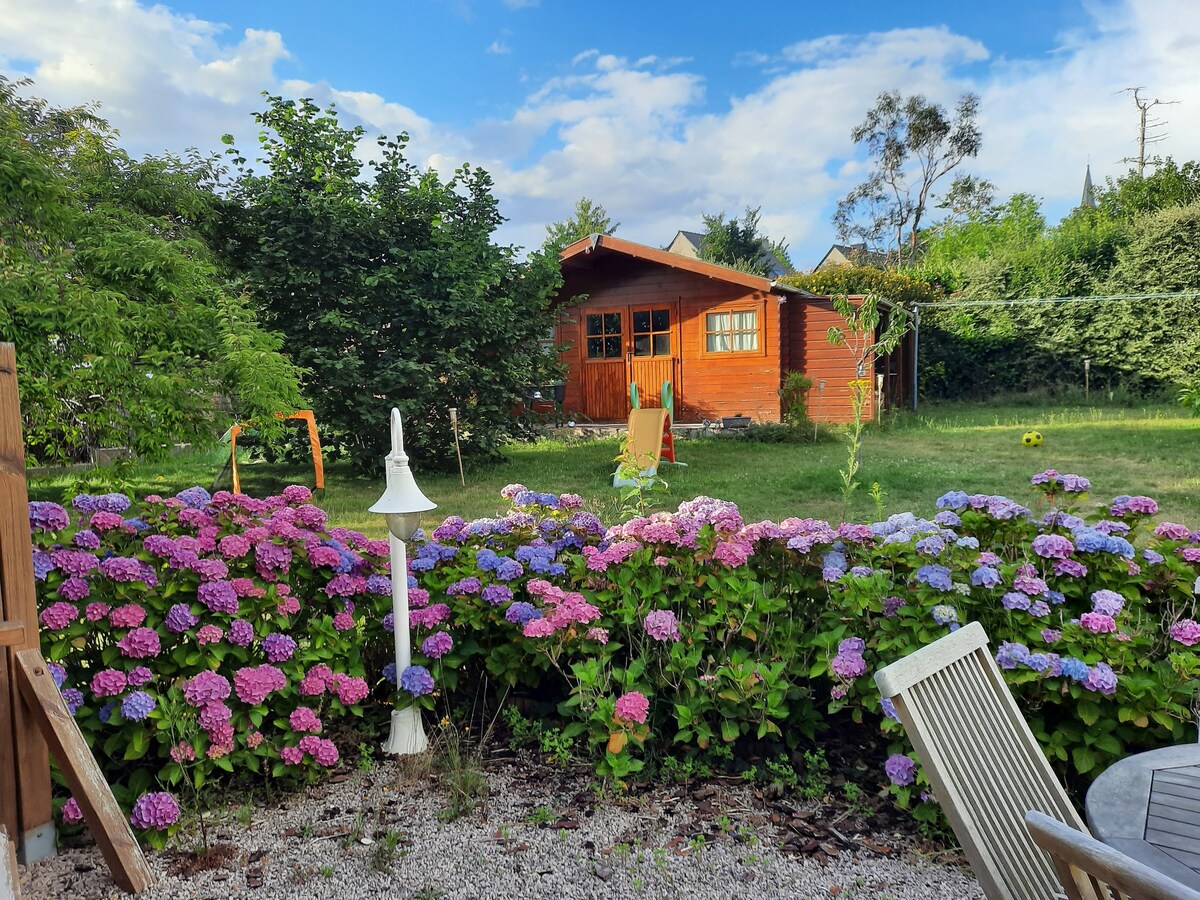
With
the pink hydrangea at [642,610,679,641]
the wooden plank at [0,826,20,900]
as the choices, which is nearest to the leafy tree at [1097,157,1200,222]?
the pink hydrangea at [642,610,679,641]

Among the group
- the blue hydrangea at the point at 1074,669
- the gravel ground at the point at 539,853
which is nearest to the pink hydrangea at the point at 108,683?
the gravel ground at the point at 539,853

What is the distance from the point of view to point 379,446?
27.6ft

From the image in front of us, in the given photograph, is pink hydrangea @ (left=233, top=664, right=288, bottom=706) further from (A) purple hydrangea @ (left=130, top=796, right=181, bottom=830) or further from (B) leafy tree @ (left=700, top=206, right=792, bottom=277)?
(B) leafy tree @ (left=700, top=206, right=792, bottom=277)

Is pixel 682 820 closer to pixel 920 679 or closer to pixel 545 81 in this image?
pixel 920 679

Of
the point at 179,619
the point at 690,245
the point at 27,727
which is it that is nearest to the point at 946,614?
the point at 179,619

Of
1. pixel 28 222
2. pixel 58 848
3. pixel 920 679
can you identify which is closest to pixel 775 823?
pixel 920 679

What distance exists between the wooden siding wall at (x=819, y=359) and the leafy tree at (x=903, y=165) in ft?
70.4

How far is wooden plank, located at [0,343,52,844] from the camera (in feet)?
5.82

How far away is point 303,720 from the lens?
6.93ft

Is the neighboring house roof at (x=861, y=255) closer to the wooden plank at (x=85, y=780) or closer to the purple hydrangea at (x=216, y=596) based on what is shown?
the purple hydrangea at (x=216, y=596)

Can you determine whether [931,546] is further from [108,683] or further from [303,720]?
[108,683]

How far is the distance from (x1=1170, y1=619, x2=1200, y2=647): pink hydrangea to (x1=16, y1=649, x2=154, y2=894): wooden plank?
2493mm

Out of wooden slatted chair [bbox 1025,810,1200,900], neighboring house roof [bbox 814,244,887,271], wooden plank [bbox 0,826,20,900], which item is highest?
neighboring house roof [bbox 814,244,887,271]

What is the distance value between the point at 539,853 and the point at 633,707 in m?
0.42
